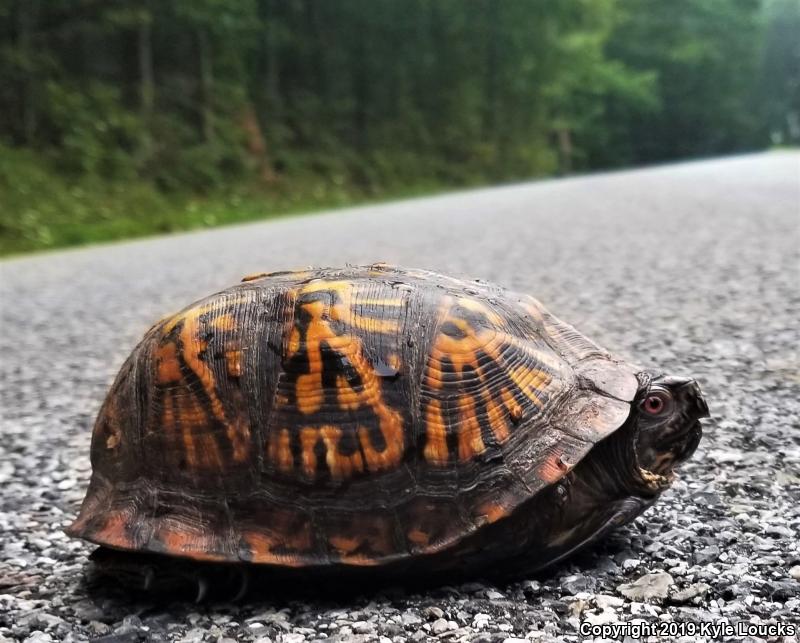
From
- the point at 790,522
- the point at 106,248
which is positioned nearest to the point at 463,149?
the point at 106,248

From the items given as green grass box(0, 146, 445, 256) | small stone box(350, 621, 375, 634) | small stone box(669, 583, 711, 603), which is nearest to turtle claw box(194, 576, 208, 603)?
small stone box(350, 621, 375, 634)

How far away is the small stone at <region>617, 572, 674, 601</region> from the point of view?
173 cm

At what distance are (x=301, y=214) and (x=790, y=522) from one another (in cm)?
1461

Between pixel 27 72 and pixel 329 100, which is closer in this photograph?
pixel 27 72

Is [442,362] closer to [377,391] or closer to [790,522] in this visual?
[377,391]

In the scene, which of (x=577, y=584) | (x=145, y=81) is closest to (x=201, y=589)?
(x=577, y=584)

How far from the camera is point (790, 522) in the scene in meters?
2.01

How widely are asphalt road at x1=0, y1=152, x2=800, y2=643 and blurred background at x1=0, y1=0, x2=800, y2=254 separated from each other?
5490 millimetres

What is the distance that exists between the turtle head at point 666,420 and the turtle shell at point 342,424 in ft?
0.17

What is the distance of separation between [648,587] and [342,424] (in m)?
0.74

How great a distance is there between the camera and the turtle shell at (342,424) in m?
1.82

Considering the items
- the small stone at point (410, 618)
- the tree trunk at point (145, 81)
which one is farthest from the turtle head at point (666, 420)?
the tree trunk at point (145, 81)

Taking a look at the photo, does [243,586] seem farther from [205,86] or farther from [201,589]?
[205,86]

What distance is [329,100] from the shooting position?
78.6 feet
